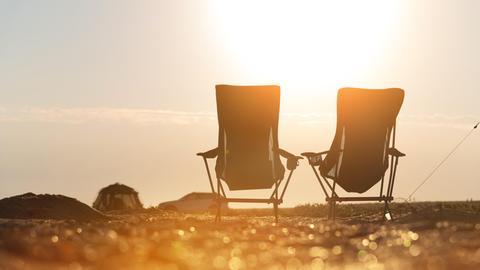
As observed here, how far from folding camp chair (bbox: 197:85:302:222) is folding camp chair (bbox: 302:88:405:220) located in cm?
60

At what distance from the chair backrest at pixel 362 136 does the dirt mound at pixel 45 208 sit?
3.19m

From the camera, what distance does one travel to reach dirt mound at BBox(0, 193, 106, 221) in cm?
1048

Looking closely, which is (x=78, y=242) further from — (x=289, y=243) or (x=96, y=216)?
(x=96, y=216)

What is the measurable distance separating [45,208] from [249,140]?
10.6 ft

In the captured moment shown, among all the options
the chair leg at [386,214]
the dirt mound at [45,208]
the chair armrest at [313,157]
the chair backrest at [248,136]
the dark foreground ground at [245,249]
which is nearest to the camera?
the dark foreground ground at [245,249]

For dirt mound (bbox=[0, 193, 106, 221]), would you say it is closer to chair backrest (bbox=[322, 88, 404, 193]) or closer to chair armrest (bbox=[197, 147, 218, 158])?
chair armrest (bbox=[197, 147, 218, 158])

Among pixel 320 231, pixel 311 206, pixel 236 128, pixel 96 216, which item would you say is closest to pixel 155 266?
pixel 320 231

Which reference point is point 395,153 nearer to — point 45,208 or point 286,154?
point 286,154

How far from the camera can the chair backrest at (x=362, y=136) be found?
9.62m

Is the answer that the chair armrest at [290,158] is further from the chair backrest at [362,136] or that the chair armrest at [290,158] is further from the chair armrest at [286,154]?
the chair backrest at [362,136]

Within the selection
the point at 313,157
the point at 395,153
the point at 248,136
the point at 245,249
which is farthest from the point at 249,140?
the point at 245,249

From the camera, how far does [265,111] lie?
31.2 ft

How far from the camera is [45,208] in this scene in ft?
35.6

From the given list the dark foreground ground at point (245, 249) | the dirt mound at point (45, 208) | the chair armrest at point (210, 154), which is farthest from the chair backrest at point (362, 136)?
the dark foreground ground at point (245, 249)
